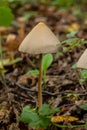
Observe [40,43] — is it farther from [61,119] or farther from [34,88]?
[34,88]

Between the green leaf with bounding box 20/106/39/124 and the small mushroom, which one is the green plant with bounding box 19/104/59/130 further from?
the small mushroom

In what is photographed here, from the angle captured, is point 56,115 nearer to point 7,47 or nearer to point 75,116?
point 75,116

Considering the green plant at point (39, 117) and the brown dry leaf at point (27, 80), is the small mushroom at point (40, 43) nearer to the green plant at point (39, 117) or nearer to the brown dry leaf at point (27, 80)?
the green plant at point (39, 117)

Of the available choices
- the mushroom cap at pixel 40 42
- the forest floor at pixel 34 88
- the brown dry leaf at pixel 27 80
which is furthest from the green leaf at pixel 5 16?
the mushroom cap at pixel 40 42

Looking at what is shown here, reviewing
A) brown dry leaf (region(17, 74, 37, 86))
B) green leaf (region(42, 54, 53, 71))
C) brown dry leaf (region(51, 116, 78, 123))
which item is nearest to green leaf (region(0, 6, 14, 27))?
brown dry leaf (region(17, 74, 37, 86))

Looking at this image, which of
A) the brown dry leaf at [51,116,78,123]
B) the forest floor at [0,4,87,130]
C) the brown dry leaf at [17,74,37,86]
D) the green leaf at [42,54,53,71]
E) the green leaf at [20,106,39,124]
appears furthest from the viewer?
the brown dry leaf at [17,74,37,86]

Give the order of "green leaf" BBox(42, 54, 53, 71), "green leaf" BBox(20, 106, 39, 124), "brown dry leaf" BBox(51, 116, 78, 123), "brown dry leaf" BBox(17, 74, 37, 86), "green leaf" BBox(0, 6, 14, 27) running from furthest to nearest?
"green leaf" BBox(0, 6, 14, 27)
"brown dry leaf" BBox(17, 74, 37, 86)
"green leaf" BBox(42, 54, 53, 71)
"brown dry leaf" BBox(51, 116, 78, 123)
"green leaf" BBox(20, 106, 39, 124)

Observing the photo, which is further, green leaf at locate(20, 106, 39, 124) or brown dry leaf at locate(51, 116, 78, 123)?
brown dry leaf at locate(51, 116, 78, 123)

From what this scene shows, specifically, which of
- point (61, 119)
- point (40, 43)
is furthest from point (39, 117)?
point (40, 43)

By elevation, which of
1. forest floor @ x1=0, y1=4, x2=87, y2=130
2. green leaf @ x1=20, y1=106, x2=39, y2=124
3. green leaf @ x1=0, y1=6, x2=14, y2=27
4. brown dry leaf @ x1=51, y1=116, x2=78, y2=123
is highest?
green leaf @ x1=0, y1=6, x2=14, y2=27
